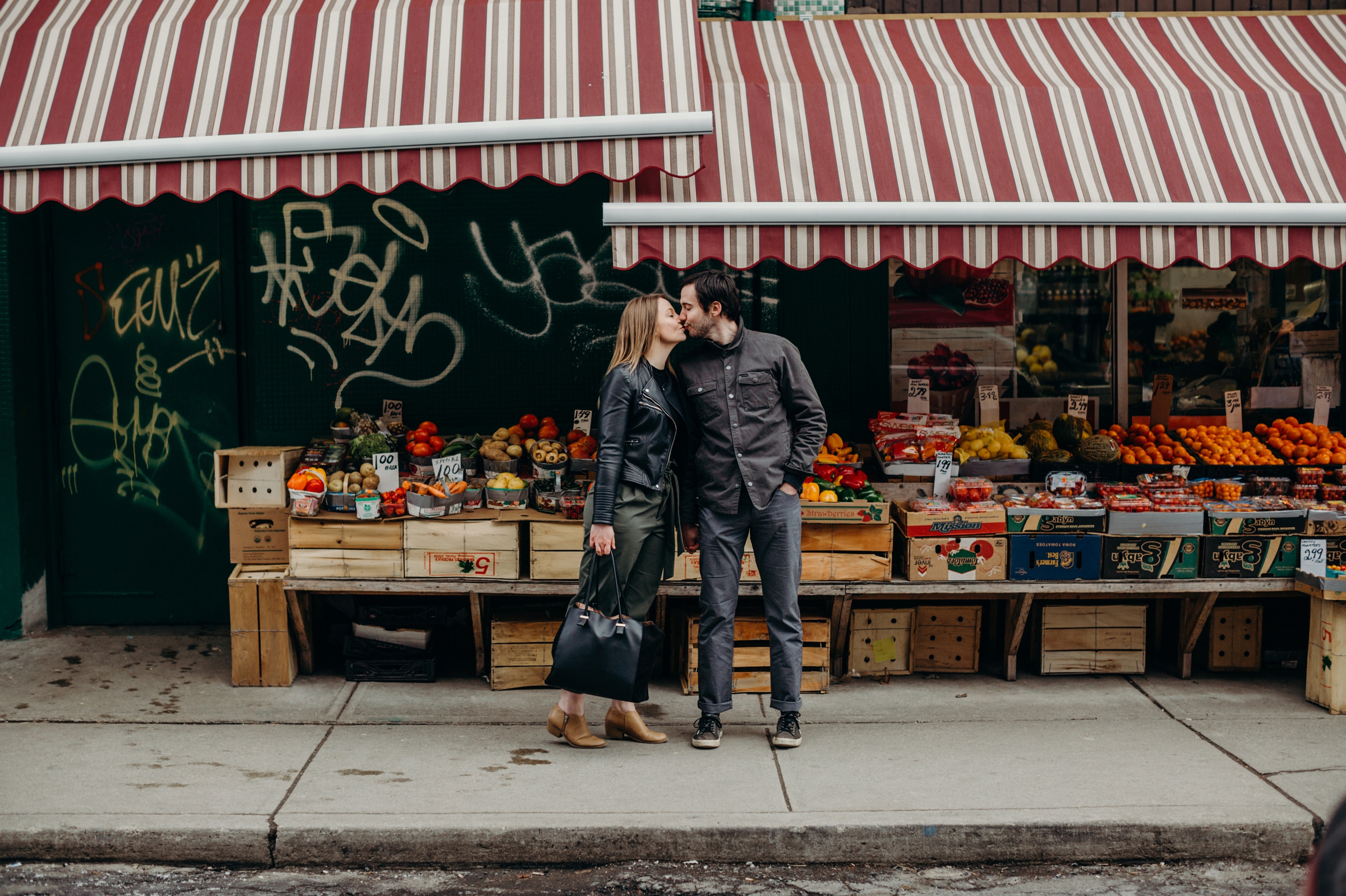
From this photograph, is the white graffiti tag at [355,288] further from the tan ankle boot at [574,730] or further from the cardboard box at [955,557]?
the cardboard box at [955,557]

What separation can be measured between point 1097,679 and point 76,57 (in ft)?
20.1

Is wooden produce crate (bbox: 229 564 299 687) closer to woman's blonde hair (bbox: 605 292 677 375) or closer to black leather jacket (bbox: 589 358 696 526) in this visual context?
black leather jacket (bbox: 589 358 696 526)

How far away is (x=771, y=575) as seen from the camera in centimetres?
518

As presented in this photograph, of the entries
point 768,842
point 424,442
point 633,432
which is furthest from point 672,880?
point 424,442

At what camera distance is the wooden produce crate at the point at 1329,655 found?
5.63 metres

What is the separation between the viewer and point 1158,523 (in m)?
6.00

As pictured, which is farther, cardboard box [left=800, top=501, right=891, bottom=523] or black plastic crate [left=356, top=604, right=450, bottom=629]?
black plastic crate [left=356, top=604, right=450, bottom=629]

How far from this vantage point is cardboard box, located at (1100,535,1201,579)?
19.7 ft

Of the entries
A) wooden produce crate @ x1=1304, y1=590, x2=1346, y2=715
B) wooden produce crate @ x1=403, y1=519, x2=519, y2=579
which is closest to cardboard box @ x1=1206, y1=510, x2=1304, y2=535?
wooden produce crate @ x1=1304, y1=590, x2=1346, y2=715

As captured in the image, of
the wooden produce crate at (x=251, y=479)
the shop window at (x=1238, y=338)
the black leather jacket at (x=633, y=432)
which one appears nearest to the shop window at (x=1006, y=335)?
the shop window at (x=1238, y=338)

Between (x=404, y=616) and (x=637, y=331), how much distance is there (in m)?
2.30

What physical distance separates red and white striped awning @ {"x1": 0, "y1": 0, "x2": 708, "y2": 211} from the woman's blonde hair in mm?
570

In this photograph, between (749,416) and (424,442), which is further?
(424,442)

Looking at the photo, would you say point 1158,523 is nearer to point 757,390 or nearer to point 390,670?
point 757,390
